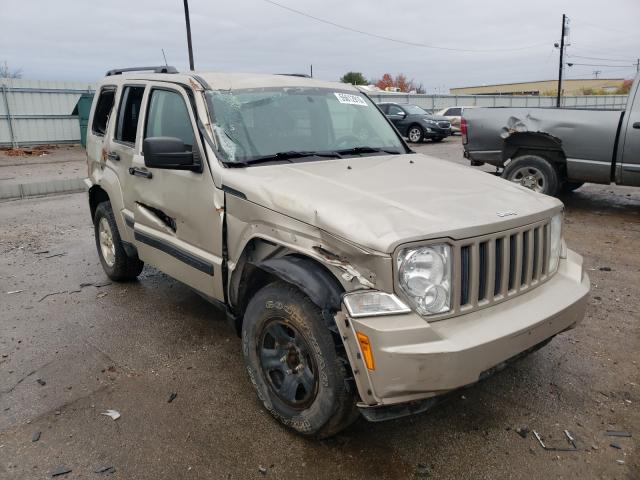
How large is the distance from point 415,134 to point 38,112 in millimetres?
14727

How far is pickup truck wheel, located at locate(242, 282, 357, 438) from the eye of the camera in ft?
8.29

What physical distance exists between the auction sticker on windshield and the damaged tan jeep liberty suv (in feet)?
→ 0.06

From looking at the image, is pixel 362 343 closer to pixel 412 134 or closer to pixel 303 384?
pixel 303 384

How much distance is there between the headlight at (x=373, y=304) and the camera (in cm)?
232

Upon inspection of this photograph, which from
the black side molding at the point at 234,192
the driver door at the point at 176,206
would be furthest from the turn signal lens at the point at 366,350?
the driver door at the point at 176,206

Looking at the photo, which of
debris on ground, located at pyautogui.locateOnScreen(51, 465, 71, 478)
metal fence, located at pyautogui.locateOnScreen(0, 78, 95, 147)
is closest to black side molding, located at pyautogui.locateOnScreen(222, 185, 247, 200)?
debris on ground, located at pyautogui.locateOnScreen(51, 465, 71, 478)

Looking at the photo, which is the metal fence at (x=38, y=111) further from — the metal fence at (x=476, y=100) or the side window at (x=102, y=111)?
the side window at (x=102, y=111)

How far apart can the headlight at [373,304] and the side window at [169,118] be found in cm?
174

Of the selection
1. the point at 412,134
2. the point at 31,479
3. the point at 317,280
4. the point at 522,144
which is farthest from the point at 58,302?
the point at 412,134

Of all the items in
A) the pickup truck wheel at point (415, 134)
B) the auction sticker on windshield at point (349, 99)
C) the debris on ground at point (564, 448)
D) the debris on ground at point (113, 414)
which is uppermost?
the auction sticker on windshield at point (349, 99)

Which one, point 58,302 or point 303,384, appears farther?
point 58,302

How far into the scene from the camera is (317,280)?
2510mm

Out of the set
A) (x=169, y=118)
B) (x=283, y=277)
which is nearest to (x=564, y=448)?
(x=283, y=277)

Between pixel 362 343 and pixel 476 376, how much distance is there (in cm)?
56
